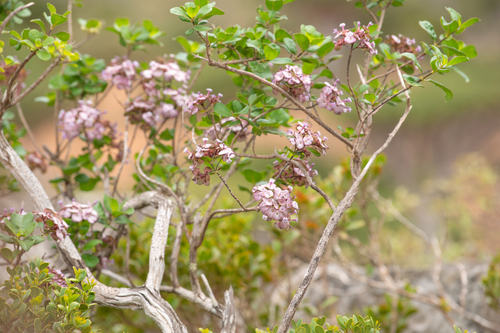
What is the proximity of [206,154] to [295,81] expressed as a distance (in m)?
0.20

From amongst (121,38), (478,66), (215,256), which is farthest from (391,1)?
(478,66)

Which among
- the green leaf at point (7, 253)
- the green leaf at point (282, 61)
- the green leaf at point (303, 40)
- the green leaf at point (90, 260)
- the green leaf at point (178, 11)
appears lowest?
the green leaf at point (90, 260)

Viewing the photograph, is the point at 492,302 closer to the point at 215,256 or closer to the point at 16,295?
the point at 215,256

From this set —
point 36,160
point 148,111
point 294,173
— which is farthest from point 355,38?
point 36,160

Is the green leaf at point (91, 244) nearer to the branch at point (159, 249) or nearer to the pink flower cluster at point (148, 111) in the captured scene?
the branch at point (159, 249)

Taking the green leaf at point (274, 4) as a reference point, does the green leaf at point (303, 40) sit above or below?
below

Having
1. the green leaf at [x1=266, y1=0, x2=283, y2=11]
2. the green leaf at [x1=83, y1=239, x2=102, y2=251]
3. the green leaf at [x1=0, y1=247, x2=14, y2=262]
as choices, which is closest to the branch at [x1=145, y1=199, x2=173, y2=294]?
the green leaf at [x1=83, y1=239, x2=102, y2=251]

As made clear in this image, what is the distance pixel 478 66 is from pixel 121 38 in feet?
18.5

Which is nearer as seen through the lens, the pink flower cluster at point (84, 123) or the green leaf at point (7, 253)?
the green leaf at point (7, 253)

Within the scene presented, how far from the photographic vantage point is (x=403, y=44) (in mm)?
827

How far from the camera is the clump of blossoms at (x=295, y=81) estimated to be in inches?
26.7

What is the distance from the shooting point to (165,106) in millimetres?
896

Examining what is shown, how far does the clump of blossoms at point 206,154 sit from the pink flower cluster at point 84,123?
40cm


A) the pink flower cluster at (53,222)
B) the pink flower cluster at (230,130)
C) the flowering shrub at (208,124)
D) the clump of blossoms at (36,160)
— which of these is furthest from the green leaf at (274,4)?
the clump of blossoms at (36,160)
